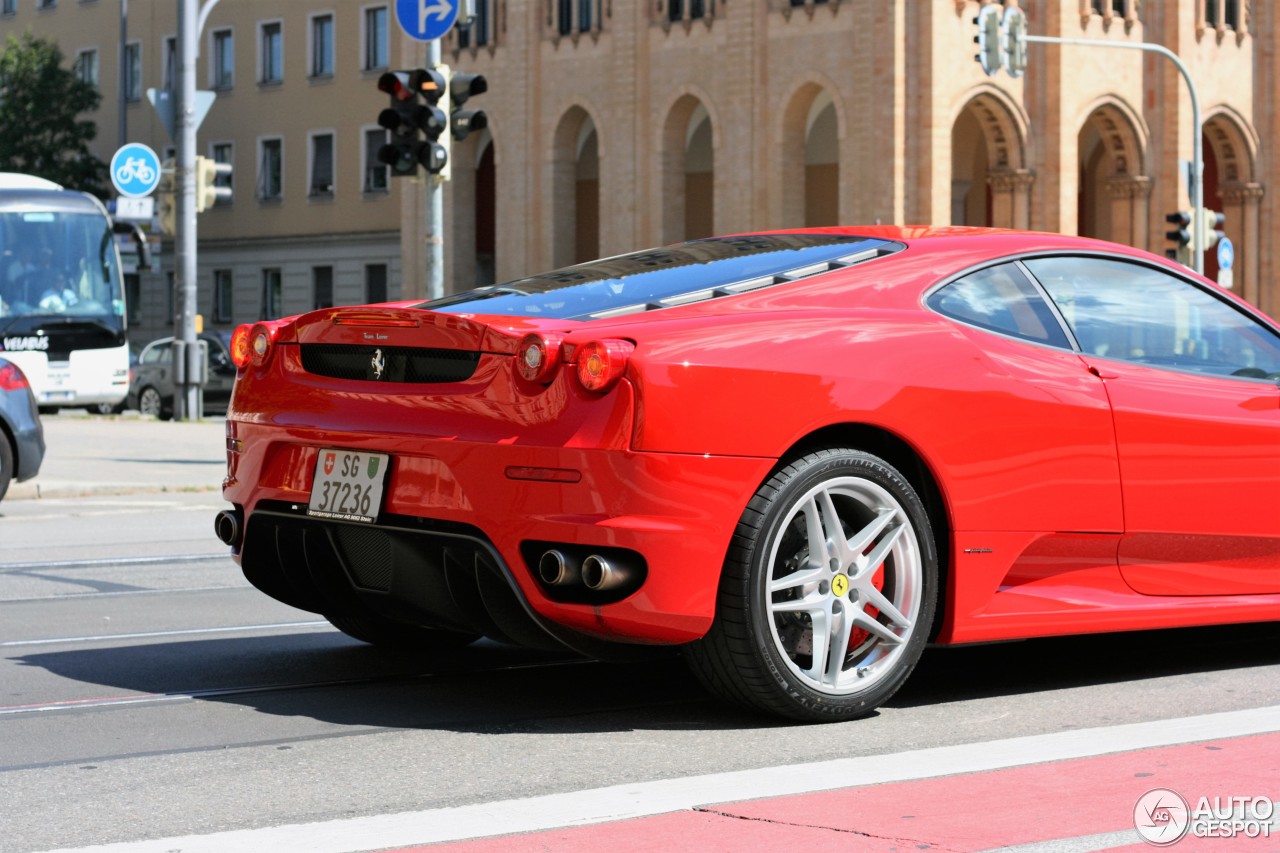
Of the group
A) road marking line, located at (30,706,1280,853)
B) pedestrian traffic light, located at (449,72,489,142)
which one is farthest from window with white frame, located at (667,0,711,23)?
road marking line, located at (30,706,1280,853)

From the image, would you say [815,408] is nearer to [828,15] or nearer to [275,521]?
[275,521]

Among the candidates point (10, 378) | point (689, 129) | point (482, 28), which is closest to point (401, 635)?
point (10, 378)

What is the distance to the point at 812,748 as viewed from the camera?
18.0 ft

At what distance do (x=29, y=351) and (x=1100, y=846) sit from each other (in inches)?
1041

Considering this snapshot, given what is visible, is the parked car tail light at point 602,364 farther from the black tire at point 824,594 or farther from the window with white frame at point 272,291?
the window with white frame at point 272,291

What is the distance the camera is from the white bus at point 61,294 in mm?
28922

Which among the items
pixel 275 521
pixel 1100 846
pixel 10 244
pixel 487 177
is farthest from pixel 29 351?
pixel 487 177

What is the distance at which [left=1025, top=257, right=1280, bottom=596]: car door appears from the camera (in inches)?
255

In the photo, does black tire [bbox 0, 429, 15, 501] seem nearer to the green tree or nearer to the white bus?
the white bus

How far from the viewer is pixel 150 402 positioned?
3891 cm

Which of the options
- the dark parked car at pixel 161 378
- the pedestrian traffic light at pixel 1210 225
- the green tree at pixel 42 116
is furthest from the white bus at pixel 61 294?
the green tree at pixel 42 116

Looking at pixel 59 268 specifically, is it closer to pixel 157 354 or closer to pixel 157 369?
pixel 157 369

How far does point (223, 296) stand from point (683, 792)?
6116cm

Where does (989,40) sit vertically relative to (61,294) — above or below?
above
